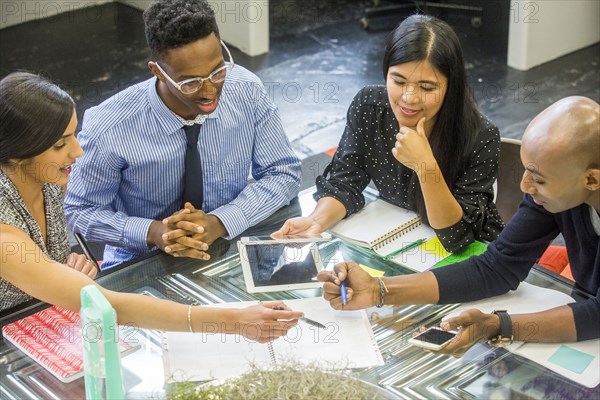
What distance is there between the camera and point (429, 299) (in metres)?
2.25

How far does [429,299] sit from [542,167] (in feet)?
1.44

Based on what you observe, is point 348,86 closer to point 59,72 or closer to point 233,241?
point 59,72

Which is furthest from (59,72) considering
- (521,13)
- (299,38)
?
(521,13)

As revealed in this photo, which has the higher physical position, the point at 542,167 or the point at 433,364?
the point at 542,167

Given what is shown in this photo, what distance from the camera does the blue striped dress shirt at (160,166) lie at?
2.65 metres

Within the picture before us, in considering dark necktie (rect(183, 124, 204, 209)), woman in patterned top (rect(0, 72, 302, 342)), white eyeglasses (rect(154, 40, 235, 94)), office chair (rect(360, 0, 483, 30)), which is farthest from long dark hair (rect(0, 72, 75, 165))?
office chair (rect(360, 0, 483, 30))

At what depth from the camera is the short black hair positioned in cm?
248

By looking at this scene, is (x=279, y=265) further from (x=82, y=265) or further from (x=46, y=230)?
(x=46, y=230)

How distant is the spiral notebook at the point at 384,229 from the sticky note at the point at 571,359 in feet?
1.90

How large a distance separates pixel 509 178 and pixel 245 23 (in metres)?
3.47

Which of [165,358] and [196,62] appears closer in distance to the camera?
[165,358]

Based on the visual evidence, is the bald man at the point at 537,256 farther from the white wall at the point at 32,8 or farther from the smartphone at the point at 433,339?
the white wall at the point at 32,8

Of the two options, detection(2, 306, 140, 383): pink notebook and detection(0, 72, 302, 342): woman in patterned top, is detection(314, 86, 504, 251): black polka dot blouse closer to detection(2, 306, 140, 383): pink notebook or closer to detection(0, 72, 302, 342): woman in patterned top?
detection(0, 72, 302, 342): woman in patterned top

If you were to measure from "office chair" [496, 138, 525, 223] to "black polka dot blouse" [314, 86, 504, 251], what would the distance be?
1.08ft
